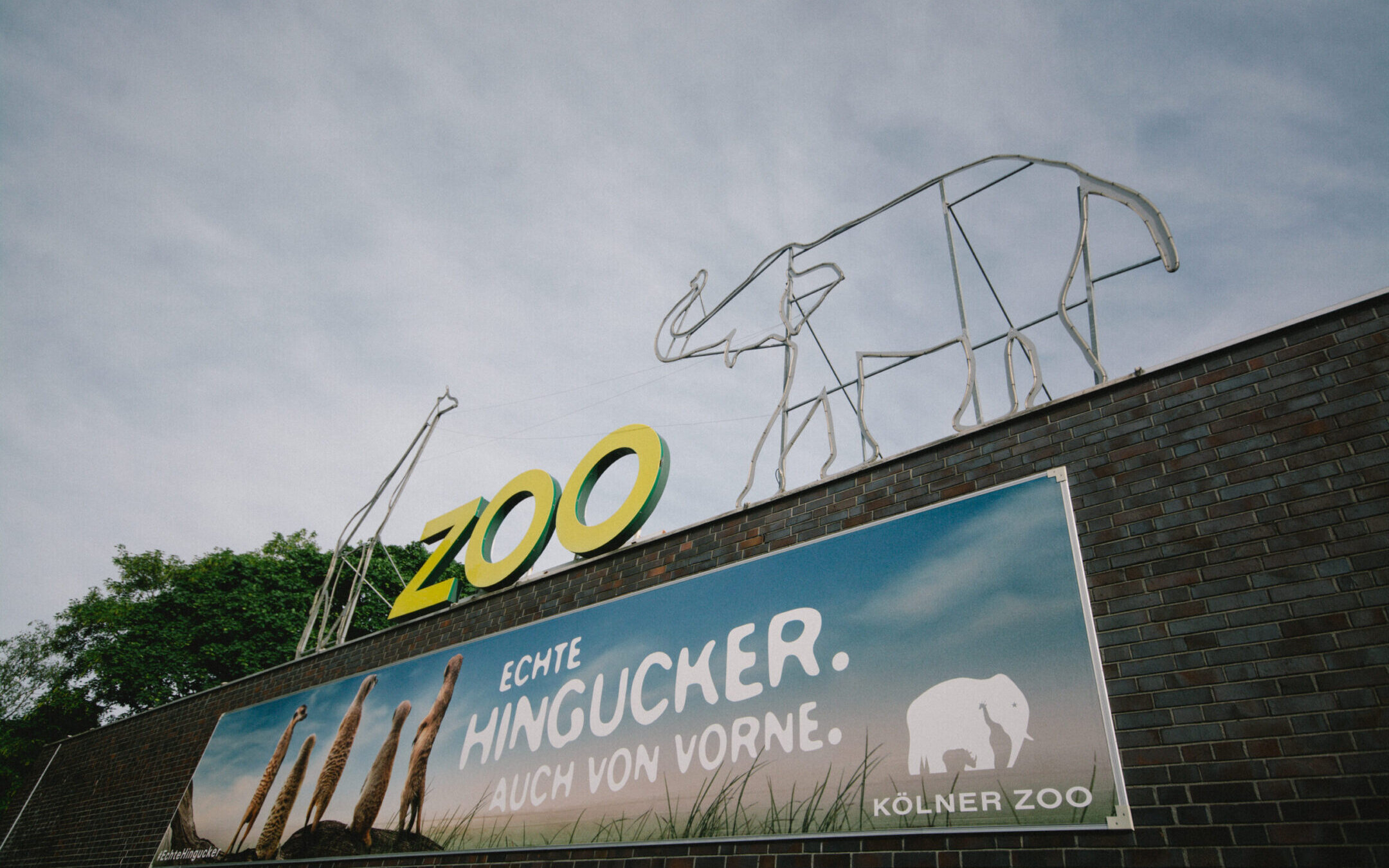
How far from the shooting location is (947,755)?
14.3 feet

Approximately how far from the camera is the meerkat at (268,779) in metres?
8.80

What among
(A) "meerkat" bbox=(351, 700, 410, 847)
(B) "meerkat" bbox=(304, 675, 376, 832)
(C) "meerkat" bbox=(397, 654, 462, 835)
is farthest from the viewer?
(B) "meerkat" bbox=(304, 675, 376, 832)

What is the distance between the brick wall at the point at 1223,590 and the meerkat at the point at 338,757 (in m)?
3.41

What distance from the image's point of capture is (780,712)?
5199mm

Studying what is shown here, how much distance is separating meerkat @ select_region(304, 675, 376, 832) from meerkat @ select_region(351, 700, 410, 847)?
0.57 metres

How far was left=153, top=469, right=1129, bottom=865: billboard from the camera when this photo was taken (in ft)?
13.9

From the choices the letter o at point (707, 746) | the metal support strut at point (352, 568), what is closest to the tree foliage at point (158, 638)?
the metal support strut at point (352, 568)

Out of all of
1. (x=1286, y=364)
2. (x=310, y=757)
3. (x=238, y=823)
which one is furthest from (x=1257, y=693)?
(x=238, y=823)

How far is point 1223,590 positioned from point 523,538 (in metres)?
6.43

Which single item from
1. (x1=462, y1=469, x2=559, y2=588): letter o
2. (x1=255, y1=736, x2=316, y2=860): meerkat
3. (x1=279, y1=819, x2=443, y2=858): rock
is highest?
(x1=462, y1=469, x2=559, y2=588): letter o

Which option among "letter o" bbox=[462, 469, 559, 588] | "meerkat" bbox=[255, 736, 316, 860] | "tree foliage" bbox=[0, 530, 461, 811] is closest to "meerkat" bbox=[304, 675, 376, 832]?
"meerkat" bbox=[255, 736, 316, 860]

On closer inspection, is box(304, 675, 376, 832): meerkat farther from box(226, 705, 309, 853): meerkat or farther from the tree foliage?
the tree foliage

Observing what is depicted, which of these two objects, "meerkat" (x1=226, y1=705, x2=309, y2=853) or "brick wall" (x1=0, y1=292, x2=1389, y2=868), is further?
"meerkat" (x1=226, y1=705, x2=309, y2=853)

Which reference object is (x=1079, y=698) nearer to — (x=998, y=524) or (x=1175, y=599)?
(x=1175, y=599)
